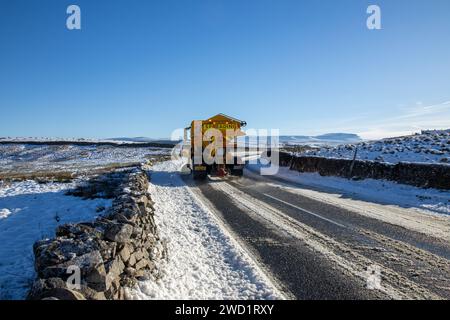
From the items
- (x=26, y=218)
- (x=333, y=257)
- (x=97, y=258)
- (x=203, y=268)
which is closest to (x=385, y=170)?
(x=333, y=257)

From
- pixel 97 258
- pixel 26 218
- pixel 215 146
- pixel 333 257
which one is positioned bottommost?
pixel 26 218

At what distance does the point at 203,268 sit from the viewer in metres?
5.93

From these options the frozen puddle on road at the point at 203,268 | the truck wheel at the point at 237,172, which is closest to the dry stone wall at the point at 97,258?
the frozen puddle on road at the point at 203,268

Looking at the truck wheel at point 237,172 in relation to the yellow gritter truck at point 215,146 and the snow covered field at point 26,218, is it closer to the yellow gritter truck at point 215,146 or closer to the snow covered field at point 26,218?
the yellow gritter truck at point 215,146

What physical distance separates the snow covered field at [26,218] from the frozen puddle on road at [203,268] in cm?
216

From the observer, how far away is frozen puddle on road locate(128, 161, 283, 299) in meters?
4.87

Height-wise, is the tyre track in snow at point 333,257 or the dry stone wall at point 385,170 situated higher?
the dry stone wall at point 385,170

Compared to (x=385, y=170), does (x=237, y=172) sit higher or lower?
lower

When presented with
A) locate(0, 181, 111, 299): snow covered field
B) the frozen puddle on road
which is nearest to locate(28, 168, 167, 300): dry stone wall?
the frozen puddle on road

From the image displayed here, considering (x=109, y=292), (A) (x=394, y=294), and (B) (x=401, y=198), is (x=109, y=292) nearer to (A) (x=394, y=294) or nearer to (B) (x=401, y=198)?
(A) (x=394, y=294)

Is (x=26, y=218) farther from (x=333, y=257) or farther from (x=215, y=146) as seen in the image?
(x=215, y=146)

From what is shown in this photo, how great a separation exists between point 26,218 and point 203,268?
7117mm

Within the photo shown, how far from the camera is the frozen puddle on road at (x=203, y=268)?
16.0 ft

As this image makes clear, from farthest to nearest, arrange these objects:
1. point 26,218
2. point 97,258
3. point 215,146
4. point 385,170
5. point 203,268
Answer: point 215,146
point 385,170
point 26,218
point 203,268
point 97,258
